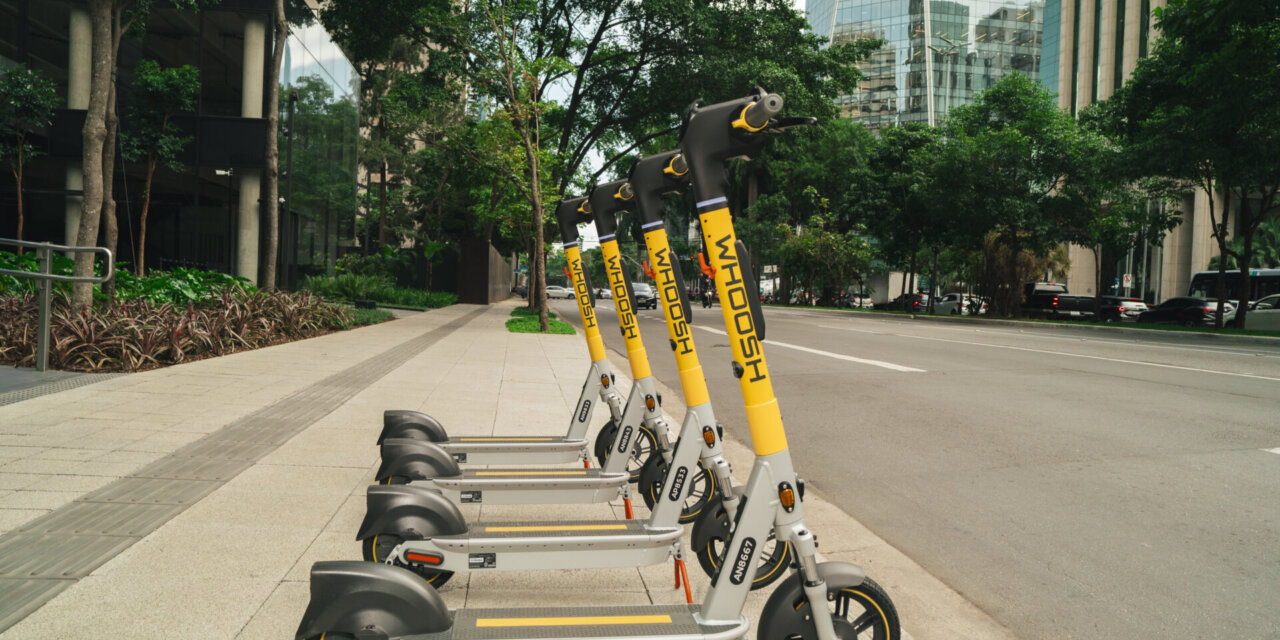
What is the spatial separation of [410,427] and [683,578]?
7.12 feet

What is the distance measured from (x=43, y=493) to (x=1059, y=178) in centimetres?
3525

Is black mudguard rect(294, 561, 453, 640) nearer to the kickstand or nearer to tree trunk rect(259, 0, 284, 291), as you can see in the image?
the kickstand

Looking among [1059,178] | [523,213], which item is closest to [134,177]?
[523,213]

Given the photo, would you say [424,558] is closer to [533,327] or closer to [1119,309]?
[533,327]

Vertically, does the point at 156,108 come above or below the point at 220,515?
above

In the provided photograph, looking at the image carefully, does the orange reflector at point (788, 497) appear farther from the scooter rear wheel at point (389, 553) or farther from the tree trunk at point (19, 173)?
the tree trunk at point (19, 173)

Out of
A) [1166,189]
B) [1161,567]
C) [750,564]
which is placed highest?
[1166,189]

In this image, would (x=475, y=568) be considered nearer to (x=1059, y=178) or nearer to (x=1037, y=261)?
(x=1059, y=178)

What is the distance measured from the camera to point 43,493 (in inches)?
149

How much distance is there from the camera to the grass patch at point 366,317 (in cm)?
1626

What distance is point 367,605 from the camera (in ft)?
7.22

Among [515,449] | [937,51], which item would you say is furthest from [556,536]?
[937,51]

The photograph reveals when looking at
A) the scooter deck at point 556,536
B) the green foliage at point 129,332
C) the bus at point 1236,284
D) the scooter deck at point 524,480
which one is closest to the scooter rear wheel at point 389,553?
the scooter deck at point 556,536

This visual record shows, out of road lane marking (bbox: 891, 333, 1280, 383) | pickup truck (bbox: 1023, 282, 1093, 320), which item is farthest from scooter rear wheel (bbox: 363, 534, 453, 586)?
pickup truck (bbox: 1023, 282, 1093, 320)
